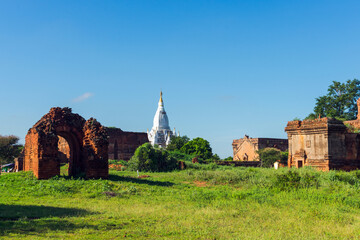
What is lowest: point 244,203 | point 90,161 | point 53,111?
point 244,203

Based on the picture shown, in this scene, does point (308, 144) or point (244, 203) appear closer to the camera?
point (244, 203)

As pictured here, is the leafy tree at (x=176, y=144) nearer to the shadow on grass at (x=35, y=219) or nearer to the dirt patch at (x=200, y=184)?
the dirt patch at (x=200, y=184)

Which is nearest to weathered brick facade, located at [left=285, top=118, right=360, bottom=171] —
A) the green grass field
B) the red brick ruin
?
the green grass field

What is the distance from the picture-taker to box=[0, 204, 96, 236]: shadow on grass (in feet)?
23.8

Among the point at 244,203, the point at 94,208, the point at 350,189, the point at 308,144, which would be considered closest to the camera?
the point at 94,208

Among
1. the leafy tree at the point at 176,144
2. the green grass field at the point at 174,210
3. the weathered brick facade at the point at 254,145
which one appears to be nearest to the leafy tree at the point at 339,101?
the weathered brick facade at the point at 254,145

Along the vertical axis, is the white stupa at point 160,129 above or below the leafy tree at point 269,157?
above

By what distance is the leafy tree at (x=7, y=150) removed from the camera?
40.2 metres

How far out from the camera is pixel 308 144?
23094 mm

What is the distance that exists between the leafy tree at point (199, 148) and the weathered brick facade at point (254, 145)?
3.79 m

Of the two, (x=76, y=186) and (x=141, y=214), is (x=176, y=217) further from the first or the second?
(x=76, y=186)

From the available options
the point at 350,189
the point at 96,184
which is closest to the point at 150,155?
the point at 96,184

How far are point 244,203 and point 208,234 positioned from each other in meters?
3.79

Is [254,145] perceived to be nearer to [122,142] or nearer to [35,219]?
[122,142]
